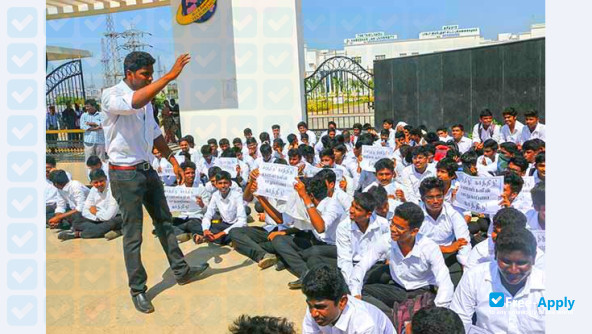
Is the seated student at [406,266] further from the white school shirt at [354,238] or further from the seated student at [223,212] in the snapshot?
the seated student at [223,212]

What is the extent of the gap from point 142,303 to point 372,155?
339 cm

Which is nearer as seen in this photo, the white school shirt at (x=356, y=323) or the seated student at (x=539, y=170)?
the white school shirt at (x=356, y=323)

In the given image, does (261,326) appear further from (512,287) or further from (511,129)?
(511,129)

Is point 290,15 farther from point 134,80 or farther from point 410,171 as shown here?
point 134,80

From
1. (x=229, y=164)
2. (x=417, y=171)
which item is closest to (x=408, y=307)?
(x=417, y=171)

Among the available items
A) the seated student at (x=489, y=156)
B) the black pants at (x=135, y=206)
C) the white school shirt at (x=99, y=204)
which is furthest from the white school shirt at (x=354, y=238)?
the white school shirt at (x=99, y=204)

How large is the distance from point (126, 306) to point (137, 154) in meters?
1.21

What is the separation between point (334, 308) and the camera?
2283mm

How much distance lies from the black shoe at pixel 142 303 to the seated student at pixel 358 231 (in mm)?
1460

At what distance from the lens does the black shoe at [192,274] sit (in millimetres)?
4164

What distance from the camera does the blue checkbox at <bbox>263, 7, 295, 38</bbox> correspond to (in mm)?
9508

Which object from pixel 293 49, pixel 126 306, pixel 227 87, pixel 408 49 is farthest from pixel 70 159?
pixel 408 49

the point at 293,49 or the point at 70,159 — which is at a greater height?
the point at 293,49

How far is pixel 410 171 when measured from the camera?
209 inches
